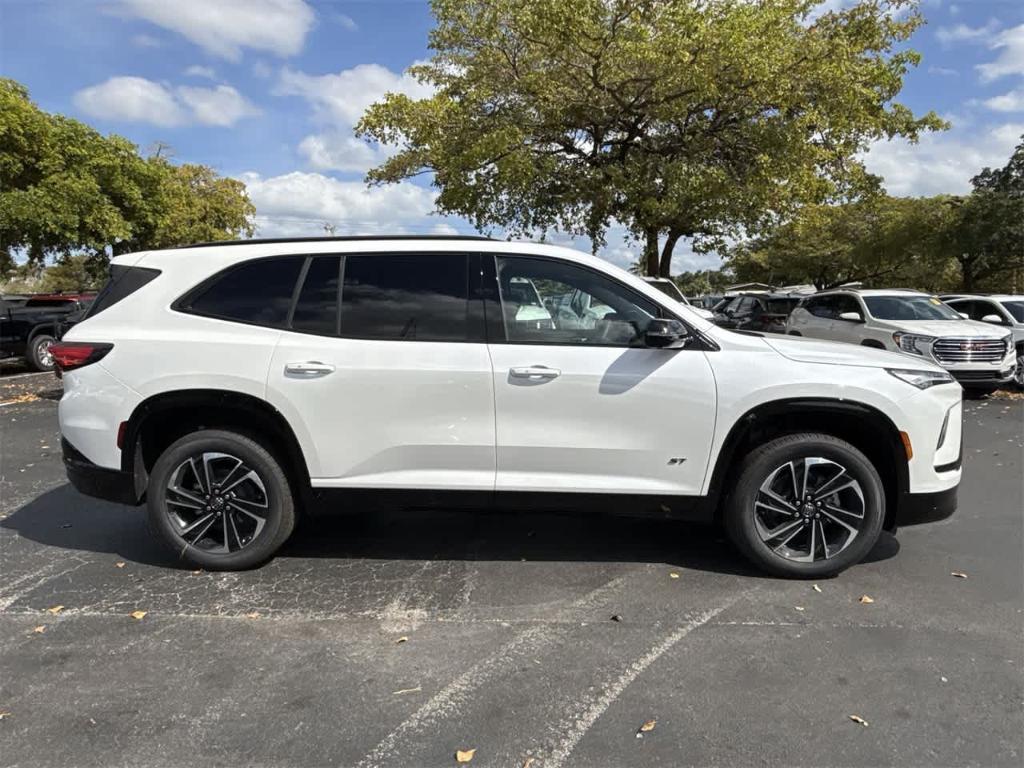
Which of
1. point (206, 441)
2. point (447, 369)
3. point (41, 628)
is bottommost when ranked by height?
point (41, 628)

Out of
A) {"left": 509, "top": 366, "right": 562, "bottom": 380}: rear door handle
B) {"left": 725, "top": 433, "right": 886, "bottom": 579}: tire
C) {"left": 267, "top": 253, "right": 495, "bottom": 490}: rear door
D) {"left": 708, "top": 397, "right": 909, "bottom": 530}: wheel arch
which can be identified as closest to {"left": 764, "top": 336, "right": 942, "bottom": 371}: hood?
{"left": 708, "top": 397, "right": 909, "bottom": 530}: wheel arch

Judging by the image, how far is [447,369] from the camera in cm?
360

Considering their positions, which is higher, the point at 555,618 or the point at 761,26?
the point at 761,26

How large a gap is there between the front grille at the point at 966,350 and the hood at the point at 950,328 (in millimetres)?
88

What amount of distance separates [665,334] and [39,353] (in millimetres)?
13491

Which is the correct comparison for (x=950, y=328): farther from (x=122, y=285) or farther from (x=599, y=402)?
(x=122, y=285)

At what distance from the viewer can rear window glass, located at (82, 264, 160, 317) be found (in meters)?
3.86

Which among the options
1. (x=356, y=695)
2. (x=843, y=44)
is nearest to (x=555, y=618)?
(x=356, y=695)

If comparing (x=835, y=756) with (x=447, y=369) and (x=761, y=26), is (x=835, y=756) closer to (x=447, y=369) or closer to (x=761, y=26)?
(x=447, y=369)

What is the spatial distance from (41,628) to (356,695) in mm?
1720

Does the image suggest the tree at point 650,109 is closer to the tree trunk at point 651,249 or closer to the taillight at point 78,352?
the tree trunk at point 651,249

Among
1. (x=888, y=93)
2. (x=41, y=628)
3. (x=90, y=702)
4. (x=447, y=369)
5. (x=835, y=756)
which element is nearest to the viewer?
(x=835, y=756)

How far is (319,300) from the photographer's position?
12.4 feet

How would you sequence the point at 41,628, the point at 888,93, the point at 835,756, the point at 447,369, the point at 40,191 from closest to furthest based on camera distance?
the point at 835,756
the point at 41,628
the point at 447,369
the point at 40,191
the point at 888,93
